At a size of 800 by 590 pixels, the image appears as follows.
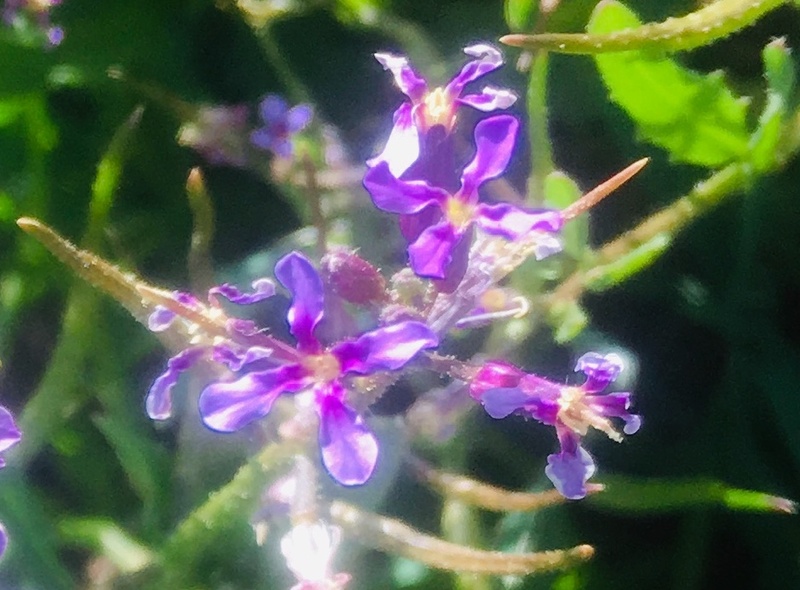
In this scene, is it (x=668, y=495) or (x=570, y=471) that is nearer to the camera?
(x=570, y=471)

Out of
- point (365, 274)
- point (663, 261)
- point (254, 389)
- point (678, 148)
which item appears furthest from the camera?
point (663, 261)

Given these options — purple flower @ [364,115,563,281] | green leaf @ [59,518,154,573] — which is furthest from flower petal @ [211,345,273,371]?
green leaf @ [59,518,154,573]

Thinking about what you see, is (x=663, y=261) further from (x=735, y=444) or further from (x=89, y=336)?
(x=89, y=336)

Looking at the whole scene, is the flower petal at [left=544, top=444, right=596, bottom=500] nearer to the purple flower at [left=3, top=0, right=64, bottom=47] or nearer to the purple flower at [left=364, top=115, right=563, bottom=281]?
the purple flower at [left=364, top=115, right=563, bottom=281]

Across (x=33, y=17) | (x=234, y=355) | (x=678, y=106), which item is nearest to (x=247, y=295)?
(x=234, y=355)

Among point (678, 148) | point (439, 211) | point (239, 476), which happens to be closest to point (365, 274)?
point (439, 211)

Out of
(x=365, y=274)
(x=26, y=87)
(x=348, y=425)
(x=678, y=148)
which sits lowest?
(x=348, y=425)

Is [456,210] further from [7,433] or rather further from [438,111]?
[7,433]

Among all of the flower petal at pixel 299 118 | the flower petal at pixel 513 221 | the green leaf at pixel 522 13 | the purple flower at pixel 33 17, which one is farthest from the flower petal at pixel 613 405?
the purple flower at pixel 33 17
